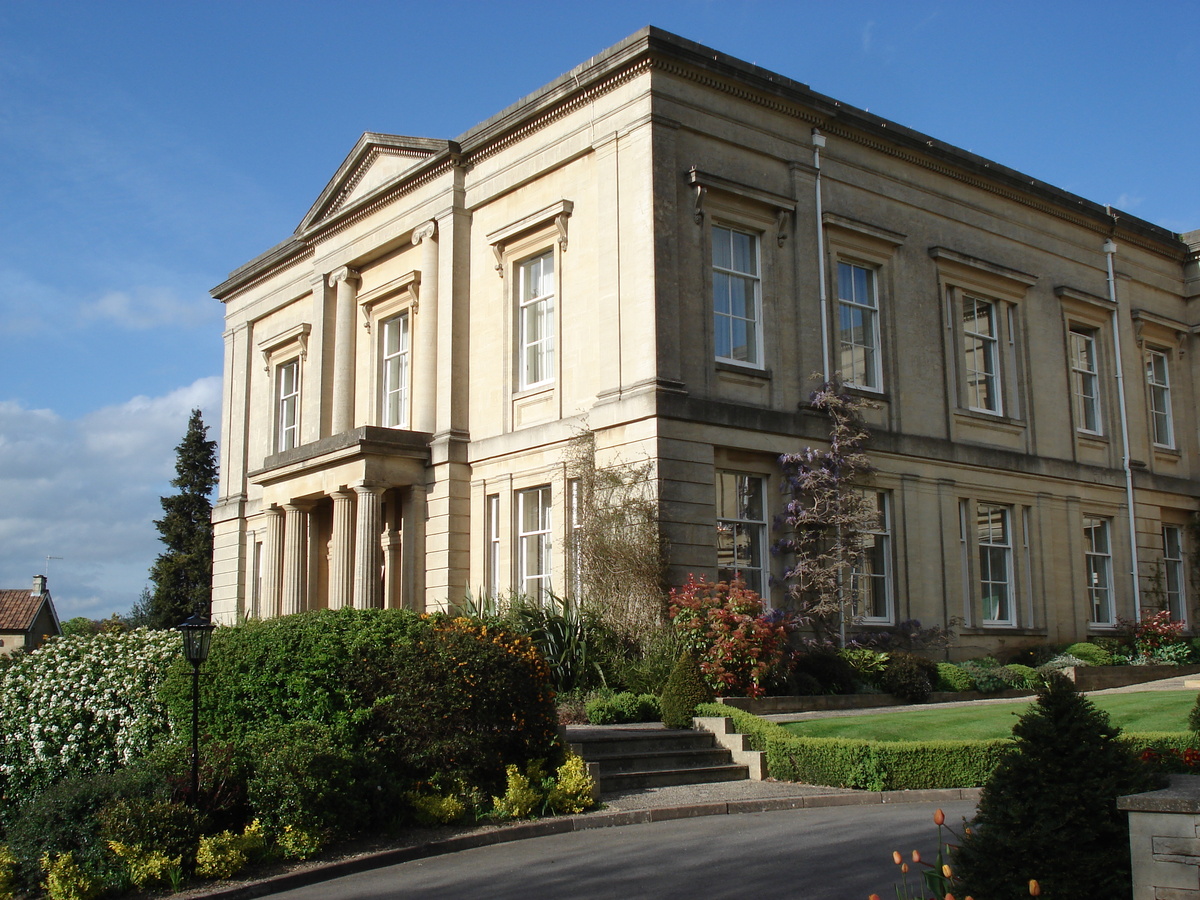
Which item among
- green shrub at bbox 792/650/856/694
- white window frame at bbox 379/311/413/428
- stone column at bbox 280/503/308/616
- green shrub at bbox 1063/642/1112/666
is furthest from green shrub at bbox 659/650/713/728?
white window frame at bbox 379/311/413/428

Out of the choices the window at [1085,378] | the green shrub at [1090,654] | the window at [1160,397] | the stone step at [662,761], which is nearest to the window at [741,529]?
the stone step at [662,761]

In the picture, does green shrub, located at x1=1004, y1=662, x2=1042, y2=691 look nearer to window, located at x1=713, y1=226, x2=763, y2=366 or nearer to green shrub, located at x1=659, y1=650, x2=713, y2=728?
window, located at x1=713, y1=226, x2=763, y2=366

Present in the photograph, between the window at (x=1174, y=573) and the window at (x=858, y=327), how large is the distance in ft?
34.4

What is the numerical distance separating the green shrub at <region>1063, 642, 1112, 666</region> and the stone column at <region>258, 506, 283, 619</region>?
17.2 metres

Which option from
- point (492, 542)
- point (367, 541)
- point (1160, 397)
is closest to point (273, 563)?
point (367, 541)

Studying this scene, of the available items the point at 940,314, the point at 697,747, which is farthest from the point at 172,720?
the point at 940,314

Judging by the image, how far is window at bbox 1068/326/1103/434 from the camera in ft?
89.5

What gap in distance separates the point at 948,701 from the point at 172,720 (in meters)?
12.4

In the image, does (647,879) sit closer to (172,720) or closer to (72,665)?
(172,720)

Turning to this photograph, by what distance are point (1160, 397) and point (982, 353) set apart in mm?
7398

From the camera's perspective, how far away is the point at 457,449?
920 inches

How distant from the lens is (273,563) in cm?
2694

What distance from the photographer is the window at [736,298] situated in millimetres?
20656

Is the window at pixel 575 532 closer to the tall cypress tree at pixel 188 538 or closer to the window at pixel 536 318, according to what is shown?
the window at pixel 536 318
